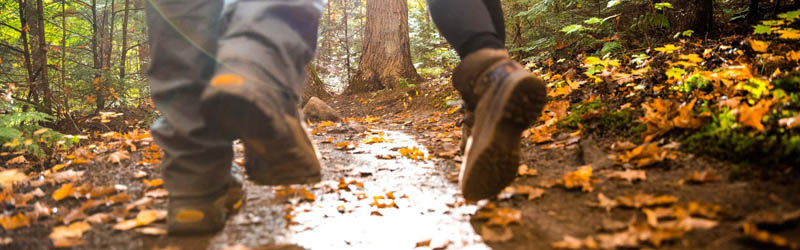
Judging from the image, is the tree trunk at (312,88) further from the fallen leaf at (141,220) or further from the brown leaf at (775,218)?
the brown leaf at (775,218)

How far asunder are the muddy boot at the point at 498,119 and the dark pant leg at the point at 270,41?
652mm

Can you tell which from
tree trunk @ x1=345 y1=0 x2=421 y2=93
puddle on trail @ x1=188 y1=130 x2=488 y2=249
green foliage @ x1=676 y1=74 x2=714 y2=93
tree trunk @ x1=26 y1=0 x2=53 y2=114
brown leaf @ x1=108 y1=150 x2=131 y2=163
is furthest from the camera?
tree trunk @ x1=345 y1=0 x2=421 y2=93

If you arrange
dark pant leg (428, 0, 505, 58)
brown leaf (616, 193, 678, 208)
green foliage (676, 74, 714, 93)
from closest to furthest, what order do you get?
brown leaf (616, 193, 678, 208)
dark pant leg (428, 0, 505, 58)
green foliage (676, 74, 714, 93)

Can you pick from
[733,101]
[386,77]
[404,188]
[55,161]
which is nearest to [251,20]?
[404,188]

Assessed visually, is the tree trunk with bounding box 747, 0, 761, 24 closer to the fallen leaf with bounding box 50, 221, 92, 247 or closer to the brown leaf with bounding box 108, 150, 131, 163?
the fallen leaf with bounding box 50, 221, 92, 247

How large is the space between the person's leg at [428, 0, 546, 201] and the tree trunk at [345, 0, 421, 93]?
6.09 m

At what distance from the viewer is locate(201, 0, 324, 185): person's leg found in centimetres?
108

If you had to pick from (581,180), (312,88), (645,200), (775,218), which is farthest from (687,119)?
(312,88)

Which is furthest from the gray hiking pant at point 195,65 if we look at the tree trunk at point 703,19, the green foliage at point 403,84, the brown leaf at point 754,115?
the green foliage at point 403,84

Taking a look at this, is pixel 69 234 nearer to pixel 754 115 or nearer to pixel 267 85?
pixel 267 85

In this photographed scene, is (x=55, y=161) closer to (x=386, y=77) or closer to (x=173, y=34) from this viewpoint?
(x=173, y=34)

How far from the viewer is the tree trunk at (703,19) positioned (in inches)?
150

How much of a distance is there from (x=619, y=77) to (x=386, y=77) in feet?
16.6

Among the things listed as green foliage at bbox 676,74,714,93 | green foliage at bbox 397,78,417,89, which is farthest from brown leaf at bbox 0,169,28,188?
green foliage at bbox 397,78,417,89
